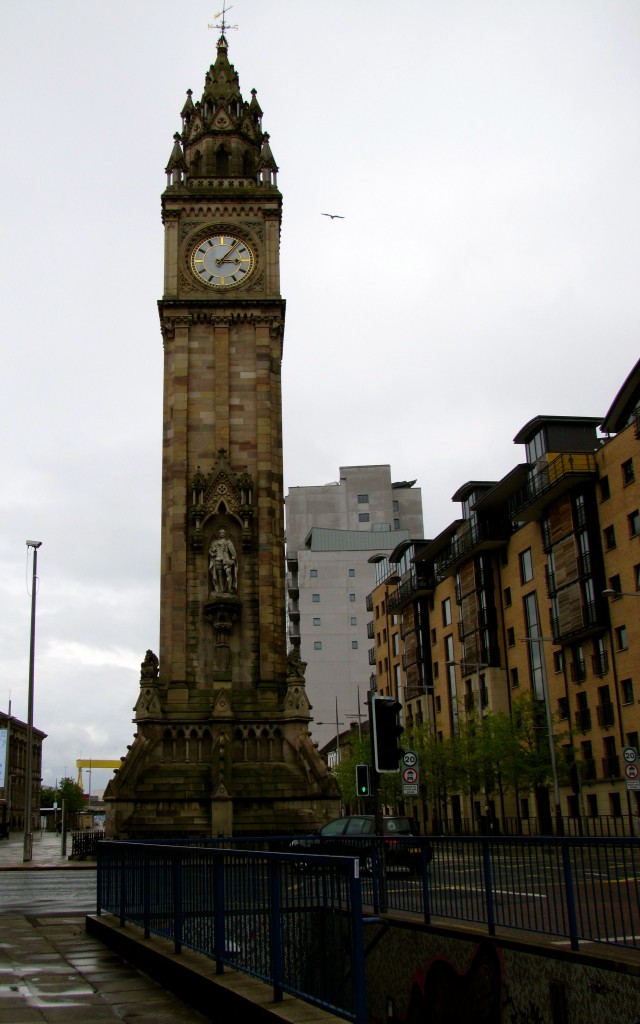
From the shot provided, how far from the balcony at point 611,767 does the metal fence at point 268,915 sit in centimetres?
4452

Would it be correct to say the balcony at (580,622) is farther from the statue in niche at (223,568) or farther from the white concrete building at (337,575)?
the white concrete building at (337,575)

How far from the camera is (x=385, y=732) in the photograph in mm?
15203

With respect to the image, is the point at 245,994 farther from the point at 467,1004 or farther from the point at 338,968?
the point at 467,1004

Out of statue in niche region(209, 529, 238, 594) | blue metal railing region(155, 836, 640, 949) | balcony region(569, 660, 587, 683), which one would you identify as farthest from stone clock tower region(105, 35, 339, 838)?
blue metal railing region(155, 836, 640, 949)

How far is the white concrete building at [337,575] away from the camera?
118938 millimetres

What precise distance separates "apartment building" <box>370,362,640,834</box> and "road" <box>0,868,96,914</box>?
20.4 m

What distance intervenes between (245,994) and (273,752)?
103 ft

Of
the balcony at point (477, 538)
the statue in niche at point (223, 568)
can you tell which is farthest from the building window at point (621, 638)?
the statue in niche at point (223, 568)

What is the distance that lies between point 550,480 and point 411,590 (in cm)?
2734

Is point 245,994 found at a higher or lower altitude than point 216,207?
lower

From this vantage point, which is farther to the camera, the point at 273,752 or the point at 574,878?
the point at 273,752

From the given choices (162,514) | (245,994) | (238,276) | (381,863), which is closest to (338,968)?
(245,994)

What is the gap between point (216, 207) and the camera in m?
47.8

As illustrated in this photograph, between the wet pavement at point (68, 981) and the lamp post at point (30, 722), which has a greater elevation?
the lamp post at point (30, 722)
